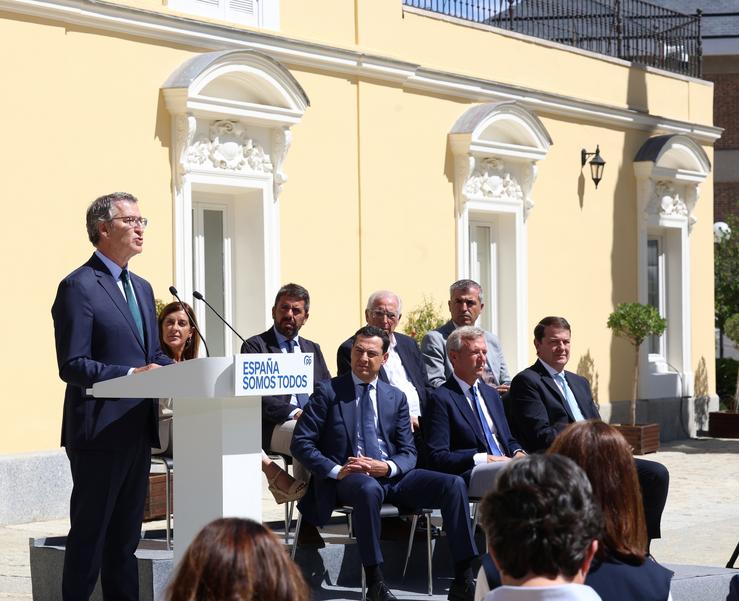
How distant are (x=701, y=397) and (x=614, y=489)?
1497 cm

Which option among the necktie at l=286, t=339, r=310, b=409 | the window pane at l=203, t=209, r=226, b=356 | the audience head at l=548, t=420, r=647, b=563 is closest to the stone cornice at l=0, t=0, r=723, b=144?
the window pane at l=203, t=209, r=226, b=356

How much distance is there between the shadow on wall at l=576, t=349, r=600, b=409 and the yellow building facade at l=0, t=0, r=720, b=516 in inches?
1.0

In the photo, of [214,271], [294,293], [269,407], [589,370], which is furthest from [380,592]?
[589,370]

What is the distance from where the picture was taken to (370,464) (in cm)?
693

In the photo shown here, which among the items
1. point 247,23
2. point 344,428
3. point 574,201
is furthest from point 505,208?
point 344,428

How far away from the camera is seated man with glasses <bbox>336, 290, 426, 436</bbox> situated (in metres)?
8.47

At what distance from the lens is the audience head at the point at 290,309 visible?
795cm

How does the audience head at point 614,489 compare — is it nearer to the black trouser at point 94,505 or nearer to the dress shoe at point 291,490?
the black trouser at point 94,505

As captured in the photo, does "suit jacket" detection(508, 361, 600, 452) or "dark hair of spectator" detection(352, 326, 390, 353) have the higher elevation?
"dark hair of spectator" detection(352, 326, 390, 353)

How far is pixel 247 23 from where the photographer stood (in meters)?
11.9

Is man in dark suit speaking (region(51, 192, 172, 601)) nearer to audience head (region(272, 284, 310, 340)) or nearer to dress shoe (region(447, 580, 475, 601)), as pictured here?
dress shoe (region(447, 580, 475, 601))

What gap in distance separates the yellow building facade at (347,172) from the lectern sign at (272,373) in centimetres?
479

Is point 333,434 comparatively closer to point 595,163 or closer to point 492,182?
point 492,182

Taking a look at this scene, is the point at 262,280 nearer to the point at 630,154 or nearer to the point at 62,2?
the point at 62,2
